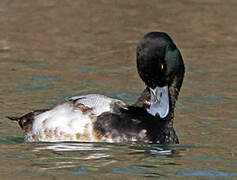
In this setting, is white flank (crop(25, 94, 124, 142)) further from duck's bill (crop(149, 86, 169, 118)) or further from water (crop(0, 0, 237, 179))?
duck's bill (crop(149, 86, 169, 118))

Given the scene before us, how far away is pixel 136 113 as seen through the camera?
8664mm

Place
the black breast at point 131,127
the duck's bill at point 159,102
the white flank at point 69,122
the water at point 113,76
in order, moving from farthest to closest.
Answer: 1. the duck's bill at point 159,102
2. the white flank at point 69,122
3. the black breast at point 131,127
4. the water at point 113,76

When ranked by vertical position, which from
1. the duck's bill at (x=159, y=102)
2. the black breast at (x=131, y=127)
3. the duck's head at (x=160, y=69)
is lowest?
the black breast at (x=131, y=127)

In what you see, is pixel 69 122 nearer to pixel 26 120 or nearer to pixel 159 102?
pixel 26 120

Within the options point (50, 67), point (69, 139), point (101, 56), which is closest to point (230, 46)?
point (101, 56)

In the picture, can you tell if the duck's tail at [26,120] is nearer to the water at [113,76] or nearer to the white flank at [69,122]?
the white flank at [69,122]

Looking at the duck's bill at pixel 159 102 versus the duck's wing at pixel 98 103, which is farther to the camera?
the duck's bill at pixel 159 102

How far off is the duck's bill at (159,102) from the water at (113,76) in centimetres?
42

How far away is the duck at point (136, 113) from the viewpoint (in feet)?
27.8

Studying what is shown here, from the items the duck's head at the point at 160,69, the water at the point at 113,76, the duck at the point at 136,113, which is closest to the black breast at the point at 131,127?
the duck at the point at 136,113

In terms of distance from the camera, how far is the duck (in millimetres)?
8469

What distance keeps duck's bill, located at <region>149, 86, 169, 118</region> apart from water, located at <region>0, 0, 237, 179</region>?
42 cm

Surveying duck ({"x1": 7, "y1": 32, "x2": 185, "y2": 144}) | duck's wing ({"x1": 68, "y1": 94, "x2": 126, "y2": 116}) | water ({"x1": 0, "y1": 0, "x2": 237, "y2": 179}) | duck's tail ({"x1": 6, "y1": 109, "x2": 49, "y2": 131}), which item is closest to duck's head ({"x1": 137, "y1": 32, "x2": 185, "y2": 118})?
duck ({"x1": 7, "y1": 32, "x2": 185, "y2": 144})

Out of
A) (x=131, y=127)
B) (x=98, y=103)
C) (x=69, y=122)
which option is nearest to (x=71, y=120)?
(x=69, y=122)
